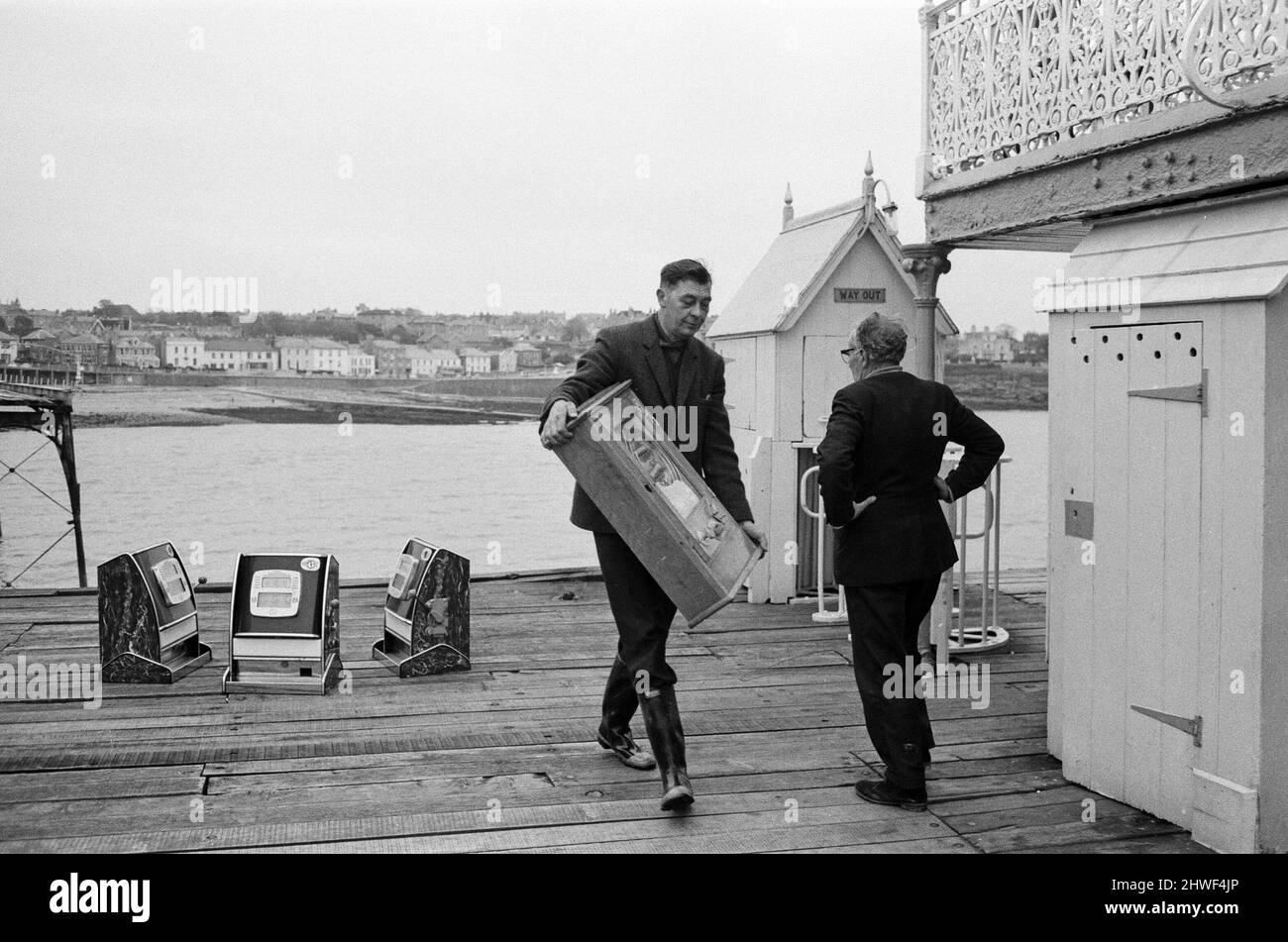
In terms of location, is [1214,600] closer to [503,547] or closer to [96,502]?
[503,547]

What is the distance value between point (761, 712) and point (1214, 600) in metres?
2.43

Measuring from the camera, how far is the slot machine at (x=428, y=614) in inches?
257

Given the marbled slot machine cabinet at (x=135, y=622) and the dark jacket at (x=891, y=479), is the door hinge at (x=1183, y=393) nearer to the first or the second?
the dark jacket at (x=891, y=479)

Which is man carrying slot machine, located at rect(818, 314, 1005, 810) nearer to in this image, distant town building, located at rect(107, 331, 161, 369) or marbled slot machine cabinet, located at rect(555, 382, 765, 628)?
marbled slot machine cabinet, located at rect(555, 382, 765, 628)

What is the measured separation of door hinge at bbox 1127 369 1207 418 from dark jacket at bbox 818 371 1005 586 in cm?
74

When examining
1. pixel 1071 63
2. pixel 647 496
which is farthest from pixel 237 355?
pixel 647 496

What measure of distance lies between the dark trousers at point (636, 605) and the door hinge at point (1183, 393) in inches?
76.1

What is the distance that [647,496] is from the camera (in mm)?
4164

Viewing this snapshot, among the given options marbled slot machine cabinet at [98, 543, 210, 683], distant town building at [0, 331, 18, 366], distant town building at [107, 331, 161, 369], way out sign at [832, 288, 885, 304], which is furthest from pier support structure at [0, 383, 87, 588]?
distant town building at [107, 331, 161, 369]

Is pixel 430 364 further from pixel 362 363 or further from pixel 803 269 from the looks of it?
pixel 803 269

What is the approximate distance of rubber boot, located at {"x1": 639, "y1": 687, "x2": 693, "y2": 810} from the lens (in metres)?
4.40

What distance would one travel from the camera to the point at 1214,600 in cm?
411

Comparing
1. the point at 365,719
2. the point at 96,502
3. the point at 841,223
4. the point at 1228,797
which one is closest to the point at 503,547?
the point at 96,502

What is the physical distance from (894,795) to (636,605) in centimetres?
125
